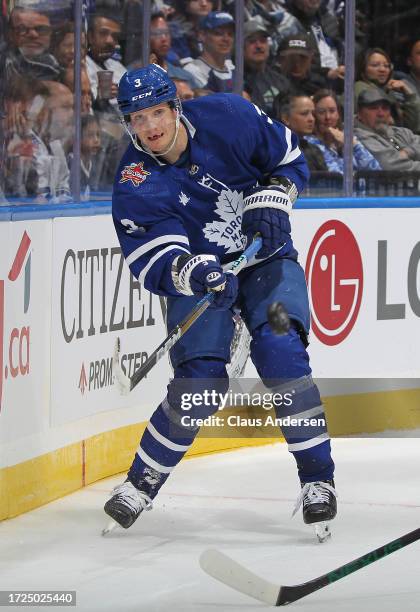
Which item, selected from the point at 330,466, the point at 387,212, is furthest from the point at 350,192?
the point at 330,466

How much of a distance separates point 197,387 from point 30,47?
46.9 inches

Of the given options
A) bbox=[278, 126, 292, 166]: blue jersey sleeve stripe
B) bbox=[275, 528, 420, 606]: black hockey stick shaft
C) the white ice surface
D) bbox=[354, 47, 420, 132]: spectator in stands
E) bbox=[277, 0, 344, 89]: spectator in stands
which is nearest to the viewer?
bbox=[275, 528, 420, 606]: black hockey stick shaft

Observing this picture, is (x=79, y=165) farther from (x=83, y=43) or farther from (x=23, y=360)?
(x=23, y=360)

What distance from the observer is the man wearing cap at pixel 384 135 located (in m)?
5.81

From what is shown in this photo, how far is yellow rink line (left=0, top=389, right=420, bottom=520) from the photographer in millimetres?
4082

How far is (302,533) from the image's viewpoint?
156 inches

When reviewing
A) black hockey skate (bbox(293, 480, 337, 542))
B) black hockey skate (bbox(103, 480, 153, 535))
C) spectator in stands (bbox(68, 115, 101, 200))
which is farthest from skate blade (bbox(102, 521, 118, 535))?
spectator in stands (bbox(68, 115, 101, 200))

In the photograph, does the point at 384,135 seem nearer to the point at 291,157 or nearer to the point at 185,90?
the point at 185,90

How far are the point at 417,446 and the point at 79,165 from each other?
5.10 ft

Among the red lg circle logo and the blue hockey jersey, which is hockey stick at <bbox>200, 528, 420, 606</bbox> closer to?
the blue hockey jersey

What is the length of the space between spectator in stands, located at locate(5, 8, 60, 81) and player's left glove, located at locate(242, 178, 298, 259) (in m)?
0.83

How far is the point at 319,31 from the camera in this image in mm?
5926

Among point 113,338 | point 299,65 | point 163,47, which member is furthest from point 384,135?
point 113,338

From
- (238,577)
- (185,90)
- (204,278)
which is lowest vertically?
(238,577)
